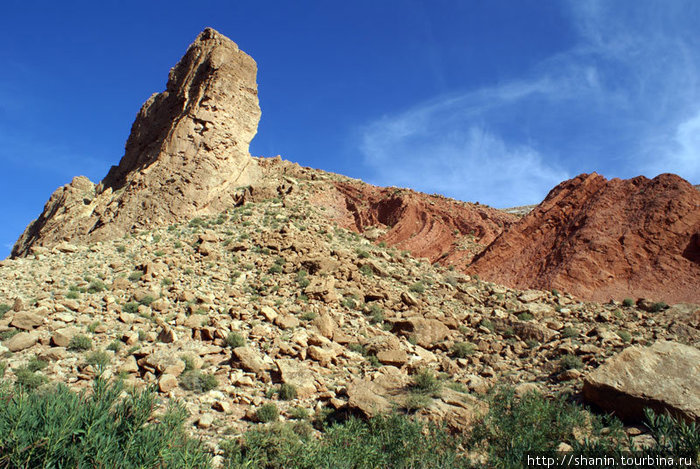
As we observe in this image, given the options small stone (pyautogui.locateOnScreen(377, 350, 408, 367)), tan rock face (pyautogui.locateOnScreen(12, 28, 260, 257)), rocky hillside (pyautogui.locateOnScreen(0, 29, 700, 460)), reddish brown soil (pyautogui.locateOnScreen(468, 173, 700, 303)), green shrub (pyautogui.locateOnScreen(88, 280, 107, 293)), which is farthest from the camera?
tan rock face (pyautogui.locateOnScreen(12, 28, 260, 257))

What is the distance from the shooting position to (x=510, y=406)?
7.68 m

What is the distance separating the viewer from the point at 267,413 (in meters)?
7.31

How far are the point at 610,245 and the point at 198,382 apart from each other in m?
17.8

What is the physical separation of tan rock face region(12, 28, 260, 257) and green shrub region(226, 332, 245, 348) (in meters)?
10.6

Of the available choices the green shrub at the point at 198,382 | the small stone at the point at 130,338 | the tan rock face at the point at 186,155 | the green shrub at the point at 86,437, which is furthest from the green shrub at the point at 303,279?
the green shrub at the point at 86,437

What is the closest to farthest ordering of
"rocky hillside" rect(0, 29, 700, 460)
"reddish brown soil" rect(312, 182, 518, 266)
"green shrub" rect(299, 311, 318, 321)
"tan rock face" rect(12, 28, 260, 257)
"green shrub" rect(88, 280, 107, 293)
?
"rocky hillside" rect(0, 29, 700, 460)
"green shrub" rect(299, 311, 318, 321)
"green shrub" rect(88, 280, 107, 293)
"tan rock face" rect(12, 28, 260, 257)
"reddish brown soil" rect(312, 182, 518, 266)

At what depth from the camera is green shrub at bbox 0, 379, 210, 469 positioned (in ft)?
12.8

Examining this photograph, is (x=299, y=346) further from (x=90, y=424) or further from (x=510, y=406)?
(x=90, y=424)

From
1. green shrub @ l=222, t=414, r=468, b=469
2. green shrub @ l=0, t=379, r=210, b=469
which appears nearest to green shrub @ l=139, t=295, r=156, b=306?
green shrub @ l=222, t=414, r=468, b=469

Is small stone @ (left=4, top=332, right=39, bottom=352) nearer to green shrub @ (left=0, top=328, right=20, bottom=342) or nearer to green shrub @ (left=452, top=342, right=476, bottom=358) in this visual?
green shrub @ (left=0, top=328, right=20, bottom=342)

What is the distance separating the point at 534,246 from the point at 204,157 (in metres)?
17.8

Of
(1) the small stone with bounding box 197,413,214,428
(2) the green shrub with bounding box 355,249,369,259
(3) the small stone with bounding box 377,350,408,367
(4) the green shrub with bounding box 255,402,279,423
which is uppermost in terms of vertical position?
(2) the green shrub with bounding box 355,249,369,259

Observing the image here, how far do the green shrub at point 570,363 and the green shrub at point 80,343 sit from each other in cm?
1143

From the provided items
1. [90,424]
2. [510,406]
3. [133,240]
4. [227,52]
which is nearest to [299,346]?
[510,406]
